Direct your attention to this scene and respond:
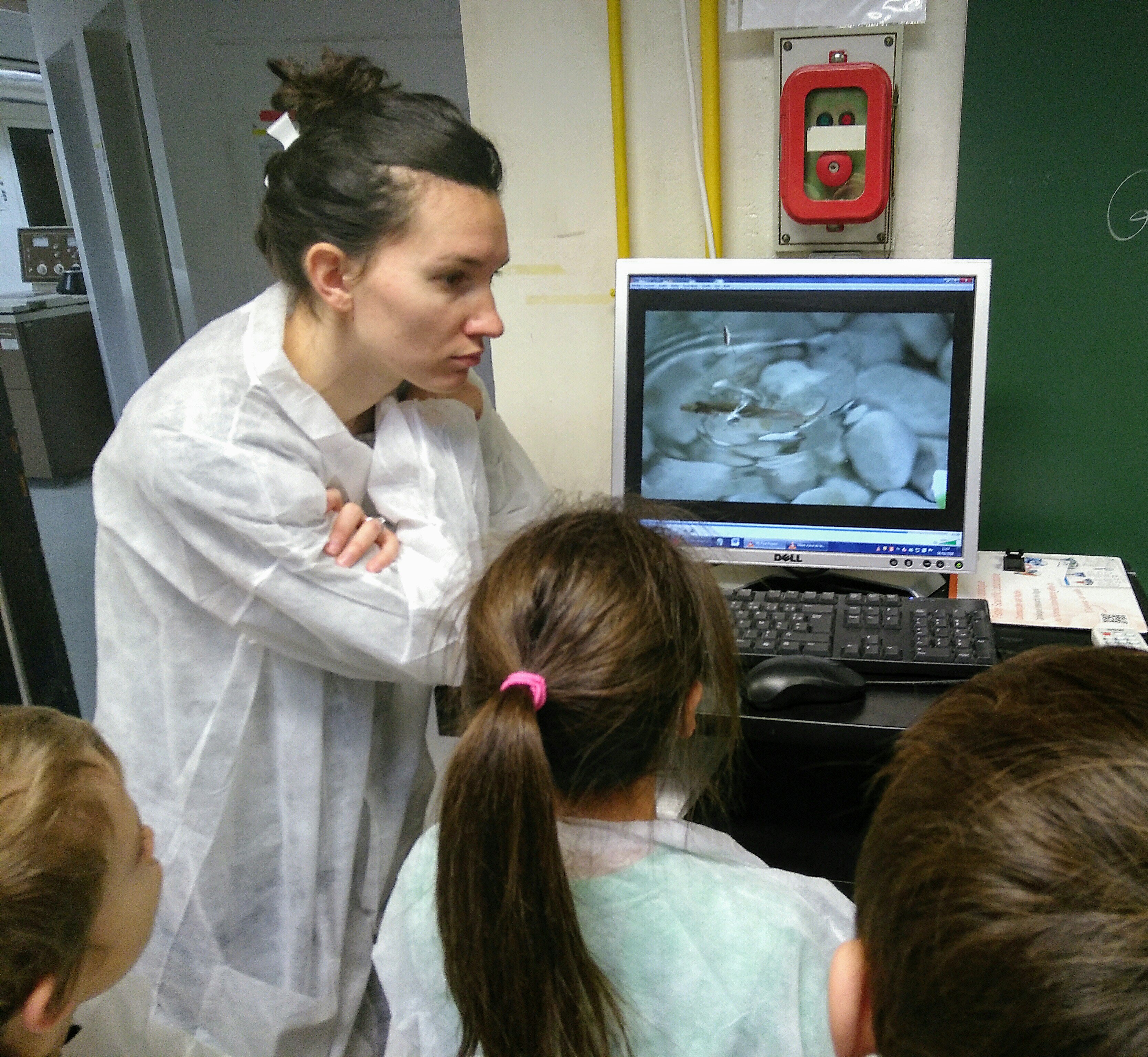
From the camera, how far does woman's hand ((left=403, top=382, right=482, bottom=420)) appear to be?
1.13 m

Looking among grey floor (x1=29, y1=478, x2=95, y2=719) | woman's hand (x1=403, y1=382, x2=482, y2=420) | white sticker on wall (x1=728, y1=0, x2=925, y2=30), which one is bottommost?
grey floor (x1=29, y1=478, x2=95, y2=719)

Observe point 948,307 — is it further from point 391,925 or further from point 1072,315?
point 391,925

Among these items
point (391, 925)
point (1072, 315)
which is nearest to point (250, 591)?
point (391, 925)

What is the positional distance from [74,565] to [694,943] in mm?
3185

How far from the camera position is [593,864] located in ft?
2.32

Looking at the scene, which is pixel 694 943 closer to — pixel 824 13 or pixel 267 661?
pixel 267 661

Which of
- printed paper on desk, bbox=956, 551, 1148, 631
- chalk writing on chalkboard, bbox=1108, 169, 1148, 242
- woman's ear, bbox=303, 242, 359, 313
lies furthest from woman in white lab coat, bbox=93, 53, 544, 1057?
chalk writing on chalkboard, bbox=1108, 169, 1148, 242

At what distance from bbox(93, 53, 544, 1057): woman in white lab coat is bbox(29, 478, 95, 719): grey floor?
0.92m

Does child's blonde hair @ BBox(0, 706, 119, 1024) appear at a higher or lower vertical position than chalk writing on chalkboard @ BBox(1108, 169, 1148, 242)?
lower

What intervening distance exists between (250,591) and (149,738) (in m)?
0.23

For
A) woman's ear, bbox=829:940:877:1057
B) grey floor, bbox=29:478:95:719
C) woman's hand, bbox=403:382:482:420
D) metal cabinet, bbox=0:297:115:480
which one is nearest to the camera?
woman's ear, bbox=829:940:877:1057

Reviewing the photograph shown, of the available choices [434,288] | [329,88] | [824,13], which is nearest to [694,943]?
[434,288]

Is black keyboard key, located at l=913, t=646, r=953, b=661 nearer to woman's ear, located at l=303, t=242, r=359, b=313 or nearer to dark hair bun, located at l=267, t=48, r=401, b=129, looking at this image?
woman's ear, located at l=303, t=242, r=359, b=313

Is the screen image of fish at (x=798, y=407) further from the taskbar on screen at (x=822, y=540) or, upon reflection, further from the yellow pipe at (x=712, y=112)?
the yellow pipe at (x=712, y=112)
